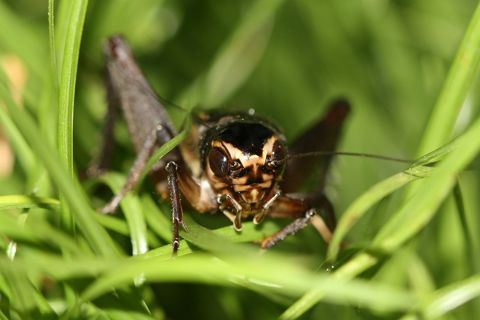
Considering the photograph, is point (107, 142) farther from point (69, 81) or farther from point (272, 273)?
point (272, 273)

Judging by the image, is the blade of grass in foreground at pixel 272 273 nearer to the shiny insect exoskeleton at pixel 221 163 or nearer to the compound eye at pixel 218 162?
the shiny insect exoskeleton at pixel 221 163

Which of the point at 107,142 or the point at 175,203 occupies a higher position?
the point at 107,142

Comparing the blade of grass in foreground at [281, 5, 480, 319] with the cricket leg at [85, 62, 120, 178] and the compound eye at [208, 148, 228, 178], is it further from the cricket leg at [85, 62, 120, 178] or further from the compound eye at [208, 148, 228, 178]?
the cricket leg at [85, 62, 120, 178]

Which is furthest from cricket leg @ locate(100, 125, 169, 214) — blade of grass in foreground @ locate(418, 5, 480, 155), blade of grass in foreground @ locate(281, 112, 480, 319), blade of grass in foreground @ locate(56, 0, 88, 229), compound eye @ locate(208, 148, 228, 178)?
blade of grass in foreground @ locate(418, 5, 480, 155)

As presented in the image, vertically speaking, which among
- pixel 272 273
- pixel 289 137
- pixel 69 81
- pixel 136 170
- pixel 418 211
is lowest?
pixel 272 273

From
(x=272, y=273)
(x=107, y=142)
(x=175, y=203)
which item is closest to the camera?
(x=272, y=273)

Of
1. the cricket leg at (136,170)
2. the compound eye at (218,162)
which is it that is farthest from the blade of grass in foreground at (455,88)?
the cricket leg at (136,170)

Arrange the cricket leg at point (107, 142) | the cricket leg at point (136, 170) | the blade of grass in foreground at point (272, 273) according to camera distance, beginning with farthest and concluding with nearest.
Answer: the cricket leg at point (107, 142) < the cricket leg at point (136, 170) < the blade of grass in foreground at point (272, 273)

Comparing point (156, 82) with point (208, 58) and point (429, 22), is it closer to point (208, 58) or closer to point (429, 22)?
point (208, 58)

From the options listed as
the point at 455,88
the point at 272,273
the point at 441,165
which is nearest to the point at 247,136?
the point at 455,88
